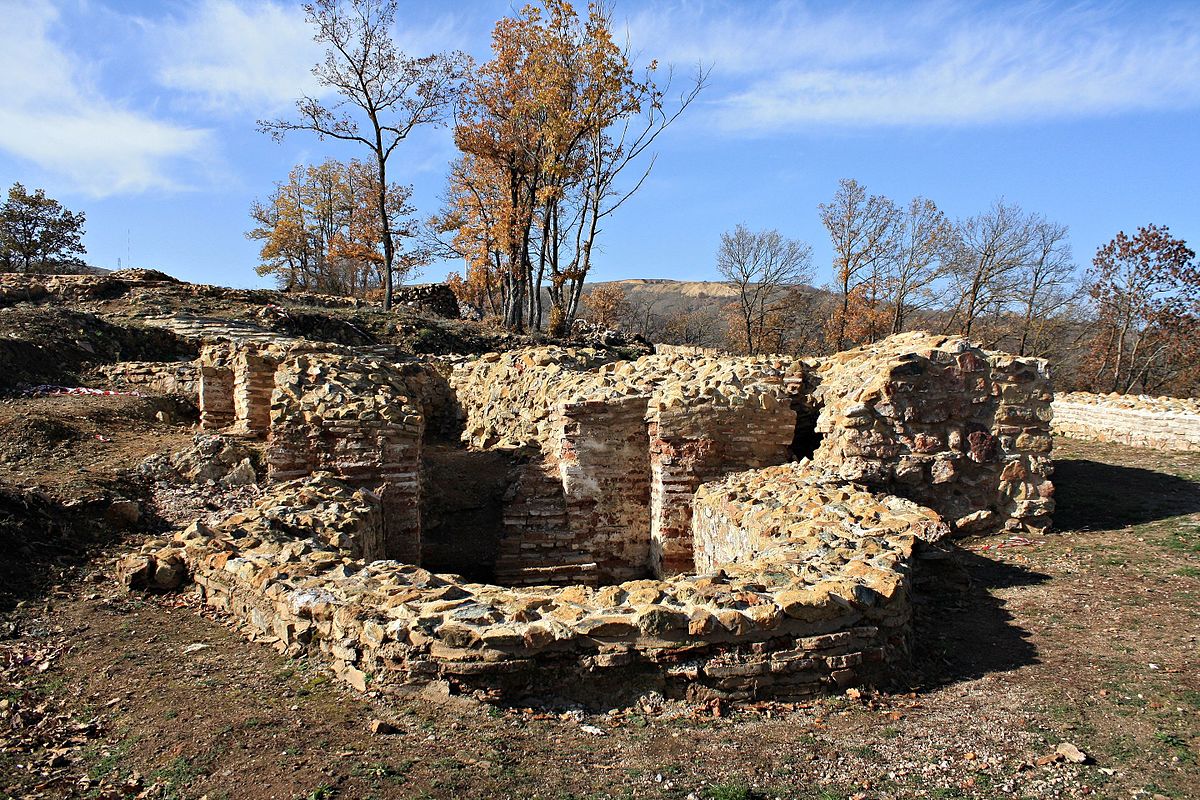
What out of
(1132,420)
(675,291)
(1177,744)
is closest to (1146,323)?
(1132,420)

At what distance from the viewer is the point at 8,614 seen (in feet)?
14.2

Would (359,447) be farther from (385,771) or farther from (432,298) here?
(432,298)

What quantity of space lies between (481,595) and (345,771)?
122 cm

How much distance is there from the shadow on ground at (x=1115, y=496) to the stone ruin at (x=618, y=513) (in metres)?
0.84

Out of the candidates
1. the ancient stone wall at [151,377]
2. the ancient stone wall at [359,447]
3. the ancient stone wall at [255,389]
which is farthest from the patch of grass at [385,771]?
the ancient stone wall at [151,377]

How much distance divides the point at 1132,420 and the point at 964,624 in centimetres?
1057

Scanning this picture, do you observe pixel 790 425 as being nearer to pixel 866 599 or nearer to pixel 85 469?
pixel 866 599

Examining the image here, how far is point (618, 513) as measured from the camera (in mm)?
7531

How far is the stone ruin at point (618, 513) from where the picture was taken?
3461mm

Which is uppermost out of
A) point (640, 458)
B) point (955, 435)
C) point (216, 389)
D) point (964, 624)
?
point (216, 389)

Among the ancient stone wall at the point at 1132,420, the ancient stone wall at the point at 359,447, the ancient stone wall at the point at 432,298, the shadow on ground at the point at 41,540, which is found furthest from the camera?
the ancient stone wall at the point at 432,298

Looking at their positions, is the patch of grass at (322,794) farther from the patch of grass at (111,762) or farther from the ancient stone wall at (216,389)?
the ancient stone wall at (216,389)

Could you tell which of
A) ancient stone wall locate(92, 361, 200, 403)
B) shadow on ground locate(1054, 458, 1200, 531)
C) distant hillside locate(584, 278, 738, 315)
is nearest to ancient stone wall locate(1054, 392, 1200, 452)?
shadow on ground locate(1054, 458, 1200, 531)

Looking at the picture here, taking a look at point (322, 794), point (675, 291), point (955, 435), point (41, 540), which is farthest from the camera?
point (675, 291)
